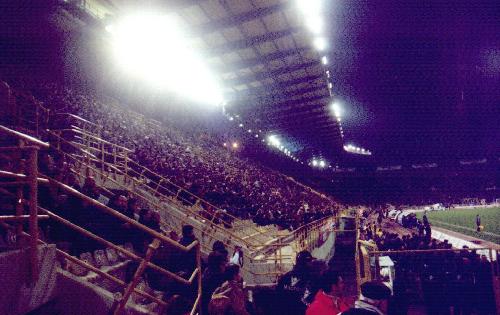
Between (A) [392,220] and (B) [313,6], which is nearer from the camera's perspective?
(B) [313,6]

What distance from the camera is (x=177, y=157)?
1691 centimetres

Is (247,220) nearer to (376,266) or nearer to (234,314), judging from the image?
(376,266)

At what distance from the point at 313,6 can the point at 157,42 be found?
705 cm

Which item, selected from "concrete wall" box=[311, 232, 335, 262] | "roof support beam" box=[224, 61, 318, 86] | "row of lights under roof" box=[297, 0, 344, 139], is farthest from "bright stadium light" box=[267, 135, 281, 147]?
"concrete wall" box=[311, 232, 335, 262]

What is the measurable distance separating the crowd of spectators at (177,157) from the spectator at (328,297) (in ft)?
31.1

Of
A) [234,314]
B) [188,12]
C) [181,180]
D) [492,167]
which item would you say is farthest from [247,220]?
[492,167]

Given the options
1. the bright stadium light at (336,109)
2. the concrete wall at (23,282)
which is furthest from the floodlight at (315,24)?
the concrete wall at (23,282)

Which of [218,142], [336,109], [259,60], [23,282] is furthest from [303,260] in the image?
[218,142]

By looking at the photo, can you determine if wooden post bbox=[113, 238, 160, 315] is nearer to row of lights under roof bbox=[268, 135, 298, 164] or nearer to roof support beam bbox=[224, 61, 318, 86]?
roof support beam bbox=[224, 61, 318, 86]

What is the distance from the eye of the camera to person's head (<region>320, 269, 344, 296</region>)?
3578mm

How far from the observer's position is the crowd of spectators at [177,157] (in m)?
13.3

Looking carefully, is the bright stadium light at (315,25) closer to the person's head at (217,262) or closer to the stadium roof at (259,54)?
the stadium roof at (259,54)

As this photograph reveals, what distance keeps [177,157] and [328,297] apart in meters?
14.4

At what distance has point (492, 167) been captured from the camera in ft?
139
